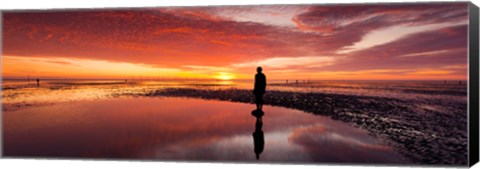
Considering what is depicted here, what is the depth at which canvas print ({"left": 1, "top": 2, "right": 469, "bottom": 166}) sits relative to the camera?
7254 mm

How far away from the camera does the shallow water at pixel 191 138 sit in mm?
7168

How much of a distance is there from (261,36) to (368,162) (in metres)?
3.19

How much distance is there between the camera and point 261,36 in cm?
847

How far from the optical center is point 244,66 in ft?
30.5

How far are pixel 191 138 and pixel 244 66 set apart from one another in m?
2.19

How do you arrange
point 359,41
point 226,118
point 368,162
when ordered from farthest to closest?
1. point 226,118
2. point 359,41
3. point 368,162

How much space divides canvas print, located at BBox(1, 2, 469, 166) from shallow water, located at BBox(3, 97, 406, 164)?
0.9 inches

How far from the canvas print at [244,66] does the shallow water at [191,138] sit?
2 cm

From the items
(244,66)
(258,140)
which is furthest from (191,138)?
(244,66)

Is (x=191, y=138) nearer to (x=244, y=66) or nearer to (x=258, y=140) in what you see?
(x=258, y=140)

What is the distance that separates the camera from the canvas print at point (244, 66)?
7254 millimetres

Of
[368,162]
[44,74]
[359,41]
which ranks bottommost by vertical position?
[368,162]

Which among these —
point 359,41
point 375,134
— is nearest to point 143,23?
point 359,41

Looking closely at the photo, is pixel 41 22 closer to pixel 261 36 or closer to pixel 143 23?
pixel 143 23
